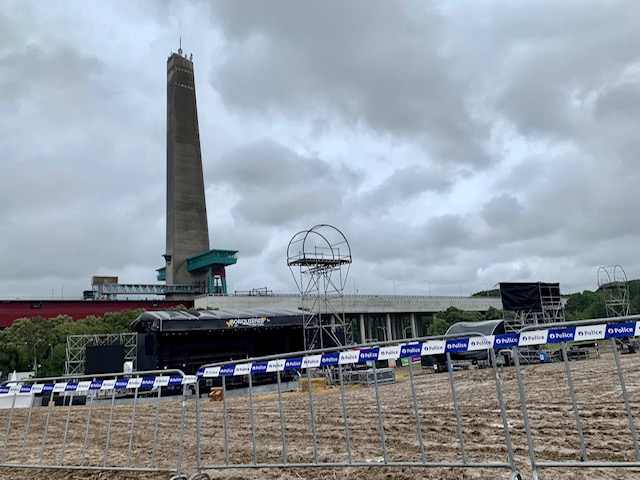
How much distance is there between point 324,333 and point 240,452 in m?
30.1

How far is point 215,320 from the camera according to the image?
3331cm

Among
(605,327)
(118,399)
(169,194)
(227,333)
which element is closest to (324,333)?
(227,333)

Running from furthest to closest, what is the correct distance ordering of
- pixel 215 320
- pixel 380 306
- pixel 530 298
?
pixel 380 306
pixel 530 298
pixel 215 320

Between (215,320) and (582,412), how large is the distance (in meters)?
26.3

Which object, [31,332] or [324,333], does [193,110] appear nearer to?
[31,332]

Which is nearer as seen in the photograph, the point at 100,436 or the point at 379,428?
the point at 379,428

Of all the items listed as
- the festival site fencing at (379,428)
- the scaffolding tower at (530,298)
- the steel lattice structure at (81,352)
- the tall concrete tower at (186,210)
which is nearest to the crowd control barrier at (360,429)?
the festival site fencing at (379,428)

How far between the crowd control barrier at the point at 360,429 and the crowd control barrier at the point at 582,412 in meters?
0.55

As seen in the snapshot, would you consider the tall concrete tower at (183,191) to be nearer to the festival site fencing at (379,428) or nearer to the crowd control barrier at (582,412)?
the festival site fencing at (379,428)

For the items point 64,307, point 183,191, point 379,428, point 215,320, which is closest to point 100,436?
point 379,428

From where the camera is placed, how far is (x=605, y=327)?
215 inches

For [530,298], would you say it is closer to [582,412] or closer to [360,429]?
[582,412]

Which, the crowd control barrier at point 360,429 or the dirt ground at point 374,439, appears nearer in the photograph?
the crowd control barrier at point 360,429

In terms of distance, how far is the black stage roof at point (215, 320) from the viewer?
3116 centimetres
